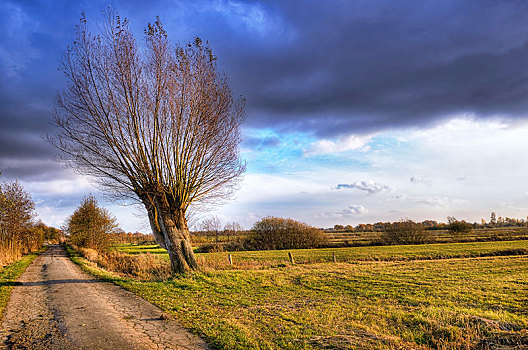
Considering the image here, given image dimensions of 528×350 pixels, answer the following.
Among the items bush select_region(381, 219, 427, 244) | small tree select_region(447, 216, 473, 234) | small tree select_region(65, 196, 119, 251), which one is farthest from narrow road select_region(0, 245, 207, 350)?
small tree select_region(447, 216, 473, 234)

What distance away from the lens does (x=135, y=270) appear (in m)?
20.1

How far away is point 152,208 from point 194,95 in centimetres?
620

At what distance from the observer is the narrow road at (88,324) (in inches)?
235

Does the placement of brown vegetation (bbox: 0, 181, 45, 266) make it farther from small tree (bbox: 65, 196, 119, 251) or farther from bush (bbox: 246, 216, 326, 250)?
bush (bbox: 246, 216, 326, 250)

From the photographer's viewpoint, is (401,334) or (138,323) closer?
(401,334)

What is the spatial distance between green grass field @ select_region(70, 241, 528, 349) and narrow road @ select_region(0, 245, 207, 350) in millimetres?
575

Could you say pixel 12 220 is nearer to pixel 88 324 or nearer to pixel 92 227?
pixel 92 227

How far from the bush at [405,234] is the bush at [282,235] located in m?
14.1

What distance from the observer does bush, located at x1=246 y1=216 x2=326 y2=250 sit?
2265 inches

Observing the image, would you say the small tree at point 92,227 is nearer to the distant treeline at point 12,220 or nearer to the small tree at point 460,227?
the distant treeline at point 12,220

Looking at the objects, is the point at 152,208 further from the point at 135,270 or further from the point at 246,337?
the point at 246,337

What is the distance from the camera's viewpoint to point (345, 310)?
947 centimetres

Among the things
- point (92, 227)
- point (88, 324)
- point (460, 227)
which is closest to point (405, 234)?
point (460, 227)

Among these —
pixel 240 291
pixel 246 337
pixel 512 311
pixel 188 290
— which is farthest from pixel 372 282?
pixel 246 337
